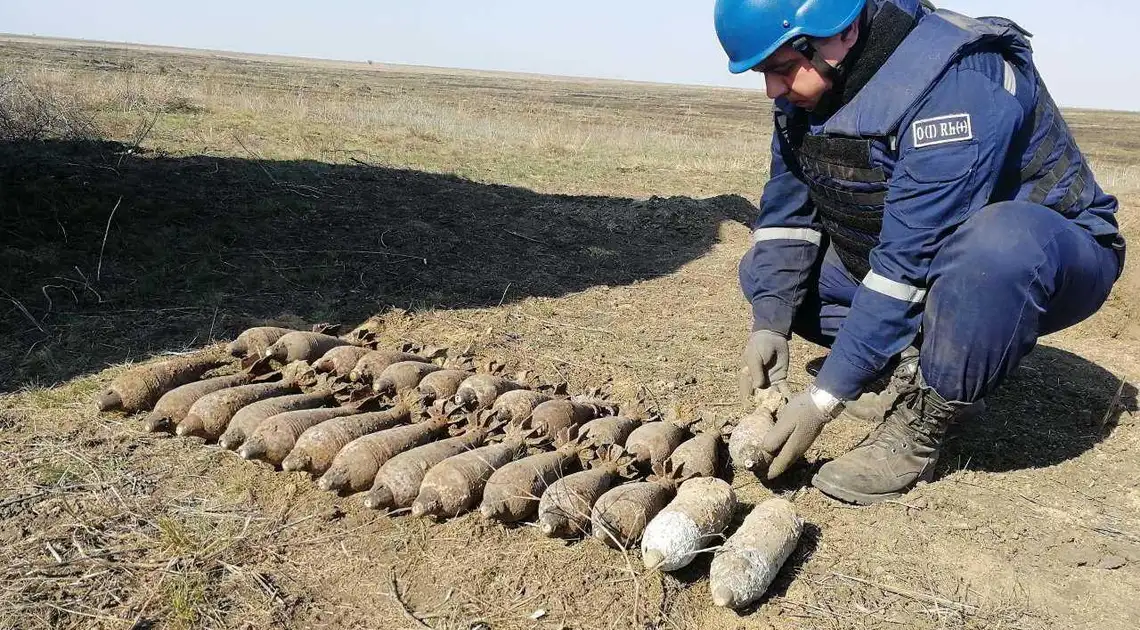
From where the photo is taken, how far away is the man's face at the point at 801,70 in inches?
130

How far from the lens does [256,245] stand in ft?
23.1

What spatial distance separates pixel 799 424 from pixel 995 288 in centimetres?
95

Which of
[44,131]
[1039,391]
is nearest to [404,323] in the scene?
[1039,391]

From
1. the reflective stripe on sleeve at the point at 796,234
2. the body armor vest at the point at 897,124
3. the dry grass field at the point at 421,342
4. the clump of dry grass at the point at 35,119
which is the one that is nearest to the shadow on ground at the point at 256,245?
the dry grass field at the point at 421,342

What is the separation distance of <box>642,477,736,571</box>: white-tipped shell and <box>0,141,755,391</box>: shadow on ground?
3482 mm

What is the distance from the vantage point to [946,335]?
3271mm

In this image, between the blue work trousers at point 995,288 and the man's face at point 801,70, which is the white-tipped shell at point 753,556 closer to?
the blue work trousers at point 995,288

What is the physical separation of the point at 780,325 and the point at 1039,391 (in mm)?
1836

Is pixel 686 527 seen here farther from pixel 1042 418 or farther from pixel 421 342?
pixel 421 342

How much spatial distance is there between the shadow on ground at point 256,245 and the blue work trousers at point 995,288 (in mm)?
3752

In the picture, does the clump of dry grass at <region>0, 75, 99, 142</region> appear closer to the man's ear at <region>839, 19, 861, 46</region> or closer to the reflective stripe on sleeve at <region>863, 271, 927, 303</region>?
the man's ear at <region>839, 19, 861, 46</region>

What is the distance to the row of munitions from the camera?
118 inches

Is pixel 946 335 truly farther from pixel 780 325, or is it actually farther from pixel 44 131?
pixel 44 131

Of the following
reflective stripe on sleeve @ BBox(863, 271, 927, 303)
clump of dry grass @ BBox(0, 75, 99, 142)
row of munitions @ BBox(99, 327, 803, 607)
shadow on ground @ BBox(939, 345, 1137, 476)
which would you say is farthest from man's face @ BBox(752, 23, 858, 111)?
clump of dry grass @ BBox(0, 75, 99, 142)
